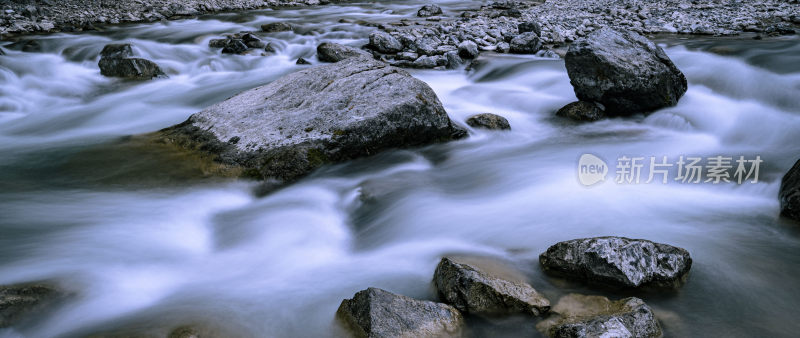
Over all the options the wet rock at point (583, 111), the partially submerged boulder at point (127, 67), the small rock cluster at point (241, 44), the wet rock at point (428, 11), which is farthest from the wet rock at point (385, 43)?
the wet rock at point (428, 11)

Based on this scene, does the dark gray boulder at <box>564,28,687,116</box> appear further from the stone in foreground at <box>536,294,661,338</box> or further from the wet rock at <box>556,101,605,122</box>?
the stone in foreground at <box>536,294,661,338</box>

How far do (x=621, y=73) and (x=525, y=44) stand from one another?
439 cm

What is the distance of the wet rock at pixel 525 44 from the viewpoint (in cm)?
1102

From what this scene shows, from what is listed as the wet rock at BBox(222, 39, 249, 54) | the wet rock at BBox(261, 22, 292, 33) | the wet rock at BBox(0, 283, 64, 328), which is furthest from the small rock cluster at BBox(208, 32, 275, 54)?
the wet rock at BBox(0, 283, 64, 328)

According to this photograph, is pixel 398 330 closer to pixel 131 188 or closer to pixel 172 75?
pixel 131 188

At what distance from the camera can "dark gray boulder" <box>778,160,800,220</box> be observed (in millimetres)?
4234

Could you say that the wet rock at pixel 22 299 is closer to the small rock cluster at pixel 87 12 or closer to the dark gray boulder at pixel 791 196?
the dark gray boulder at pixel 791 196

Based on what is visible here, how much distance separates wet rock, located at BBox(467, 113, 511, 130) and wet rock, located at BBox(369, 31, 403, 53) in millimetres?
4823

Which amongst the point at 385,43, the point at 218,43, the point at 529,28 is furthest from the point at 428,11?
the point at 218,43

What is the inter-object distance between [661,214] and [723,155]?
219 centimetres

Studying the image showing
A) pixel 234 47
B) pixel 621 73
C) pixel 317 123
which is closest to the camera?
pixel 317 123

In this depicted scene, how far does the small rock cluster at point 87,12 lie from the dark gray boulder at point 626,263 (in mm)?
15487

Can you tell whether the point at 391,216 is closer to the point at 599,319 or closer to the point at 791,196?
the point at 599,319

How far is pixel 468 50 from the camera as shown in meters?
10.7
